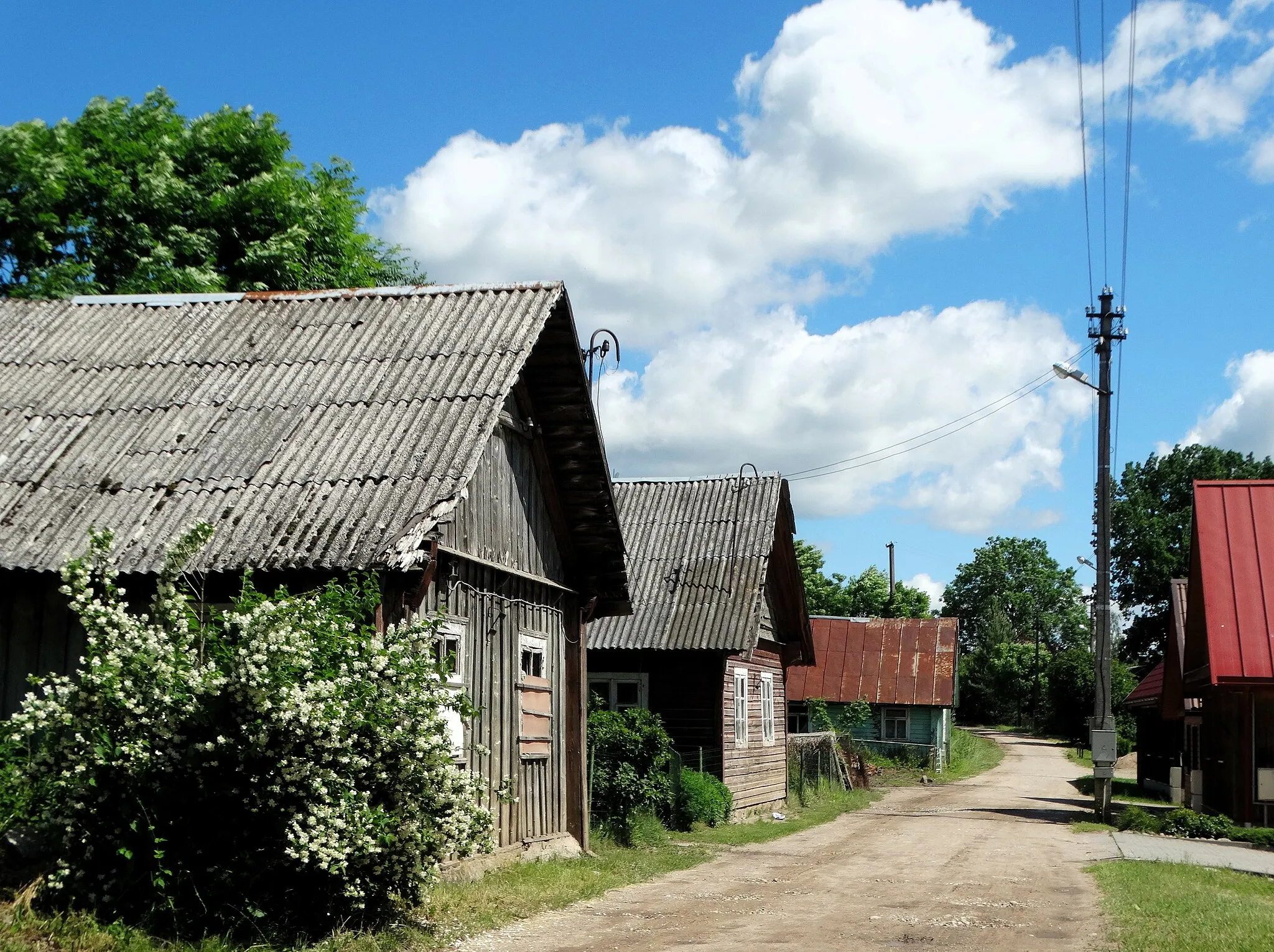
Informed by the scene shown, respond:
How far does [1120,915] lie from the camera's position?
38.7 feet

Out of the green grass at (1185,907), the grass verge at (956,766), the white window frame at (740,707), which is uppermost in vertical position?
the white window frame at (740,707)

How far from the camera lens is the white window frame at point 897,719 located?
45281mm

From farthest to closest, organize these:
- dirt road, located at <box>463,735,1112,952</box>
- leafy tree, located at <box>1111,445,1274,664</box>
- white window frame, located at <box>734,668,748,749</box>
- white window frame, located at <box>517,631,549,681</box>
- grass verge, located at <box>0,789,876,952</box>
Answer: leafy tree, located at <box>1111,445,1274,664</box> < white window frame, located at <box>734,668,748,749</box> < white window frame, located at <box>517,631,549,681</box> < dirt road, located at <box>463,735,1112,952</box> < grass verge, located at <box>0,789,876,952</box>

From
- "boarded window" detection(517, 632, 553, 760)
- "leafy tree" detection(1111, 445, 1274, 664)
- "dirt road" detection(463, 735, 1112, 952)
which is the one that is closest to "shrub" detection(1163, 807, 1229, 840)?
"dirt road" detection(463, 735, 1112, 952)

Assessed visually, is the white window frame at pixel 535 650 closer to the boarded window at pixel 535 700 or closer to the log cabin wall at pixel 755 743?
the boarded window at pixel 535 700

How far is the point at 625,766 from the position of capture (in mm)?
19062

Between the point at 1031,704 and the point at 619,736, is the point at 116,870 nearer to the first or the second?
the point at 619,736

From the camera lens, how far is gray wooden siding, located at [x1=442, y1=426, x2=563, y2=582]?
13336mm

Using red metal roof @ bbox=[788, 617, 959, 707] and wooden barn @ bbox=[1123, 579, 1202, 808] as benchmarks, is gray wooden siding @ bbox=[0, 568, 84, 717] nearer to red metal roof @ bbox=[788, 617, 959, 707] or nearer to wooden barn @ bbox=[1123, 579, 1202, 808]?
wooden barn @ bbox=[1123, 579, 1202, 808]

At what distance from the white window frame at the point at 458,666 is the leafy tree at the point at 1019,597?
99.2 meters

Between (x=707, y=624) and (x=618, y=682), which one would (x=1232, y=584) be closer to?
(x=707, y=624)

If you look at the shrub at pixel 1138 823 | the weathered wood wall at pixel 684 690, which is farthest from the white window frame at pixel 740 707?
the shrub at pixel 1138 823

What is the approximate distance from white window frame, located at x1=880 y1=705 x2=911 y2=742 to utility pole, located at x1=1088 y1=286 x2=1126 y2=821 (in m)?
19.7

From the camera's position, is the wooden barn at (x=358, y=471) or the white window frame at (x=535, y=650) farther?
the white window frame at (x=535, y=650)
